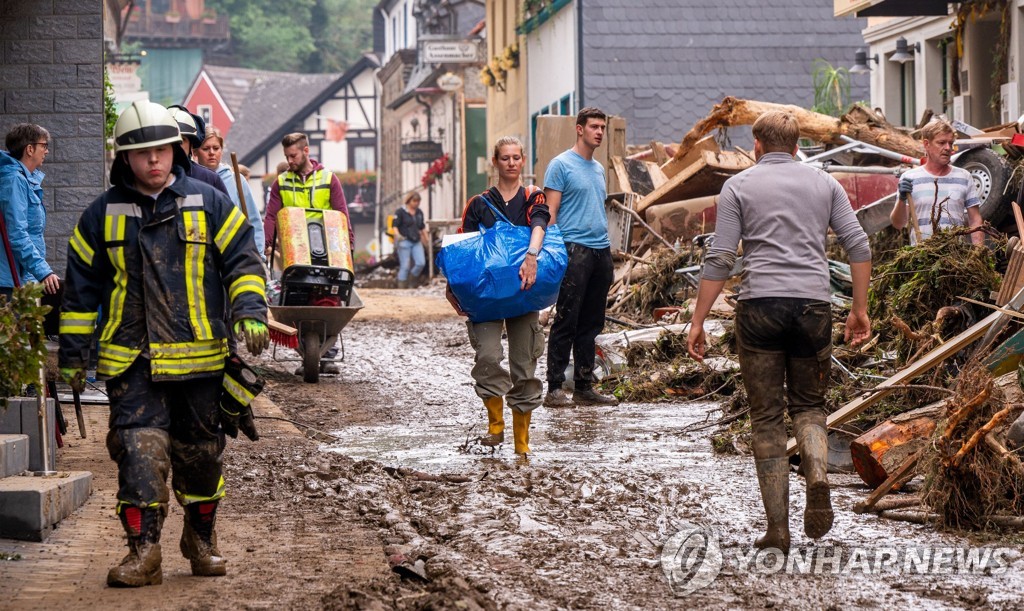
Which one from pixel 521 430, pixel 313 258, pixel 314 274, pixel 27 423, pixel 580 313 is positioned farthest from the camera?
pixel 313 258

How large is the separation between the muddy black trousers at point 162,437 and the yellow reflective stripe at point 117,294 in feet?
0.50

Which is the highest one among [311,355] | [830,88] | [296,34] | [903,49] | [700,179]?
[296,34]

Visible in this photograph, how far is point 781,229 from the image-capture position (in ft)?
20.6

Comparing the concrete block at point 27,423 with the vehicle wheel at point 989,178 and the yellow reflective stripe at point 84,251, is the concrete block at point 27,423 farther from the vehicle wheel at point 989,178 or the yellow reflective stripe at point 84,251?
the vehicle wheel at point 989,178

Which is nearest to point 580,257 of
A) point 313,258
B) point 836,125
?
point 313,258

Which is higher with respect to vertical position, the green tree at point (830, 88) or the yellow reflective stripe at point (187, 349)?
the green tree at point (830, 88)

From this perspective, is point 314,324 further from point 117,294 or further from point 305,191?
point 117,294

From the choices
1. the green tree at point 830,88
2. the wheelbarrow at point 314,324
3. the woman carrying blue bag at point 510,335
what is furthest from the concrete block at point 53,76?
the green tree at point 830,88

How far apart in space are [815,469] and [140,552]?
2548 mm

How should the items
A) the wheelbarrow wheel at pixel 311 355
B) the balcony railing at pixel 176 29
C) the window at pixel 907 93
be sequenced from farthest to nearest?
the balcony railing at pixel 176 29 → the window at pixel 907 93 → the wheelbarrow wheel at pixel 311 355

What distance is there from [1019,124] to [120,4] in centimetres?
2156

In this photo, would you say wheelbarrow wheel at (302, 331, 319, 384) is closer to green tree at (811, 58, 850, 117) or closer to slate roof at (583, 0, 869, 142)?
green tree at (811, 58, 850, 117)

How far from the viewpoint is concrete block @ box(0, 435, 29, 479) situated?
670cm

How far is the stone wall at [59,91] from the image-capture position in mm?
11648
